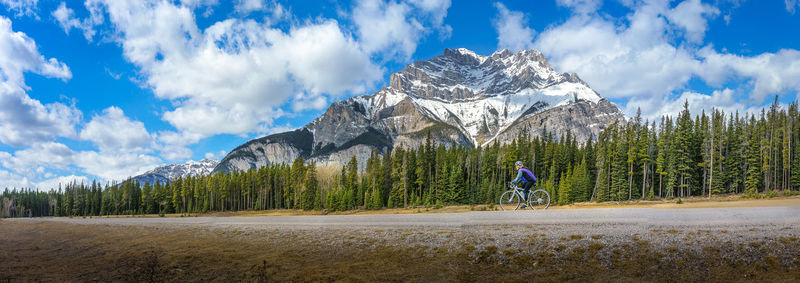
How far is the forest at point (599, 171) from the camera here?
59.5 meters

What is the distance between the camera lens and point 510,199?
18.2 meters

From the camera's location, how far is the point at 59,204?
134m

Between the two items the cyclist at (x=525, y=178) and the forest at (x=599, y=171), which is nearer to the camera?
the cyclist at (x=525, y=178)

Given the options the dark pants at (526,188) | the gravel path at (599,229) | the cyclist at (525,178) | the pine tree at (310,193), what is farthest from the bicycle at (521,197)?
the pine tree at (310,193)

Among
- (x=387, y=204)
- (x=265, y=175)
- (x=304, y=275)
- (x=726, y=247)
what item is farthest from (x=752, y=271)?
(x=265, y=175)

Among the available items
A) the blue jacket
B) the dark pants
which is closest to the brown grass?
the blue jacket

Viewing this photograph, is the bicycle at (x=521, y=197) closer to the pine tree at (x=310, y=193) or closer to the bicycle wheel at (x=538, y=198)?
the bicycle wheel at (x=538, y=198)

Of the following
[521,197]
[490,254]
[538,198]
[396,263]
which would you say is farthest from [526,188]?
[396,263]

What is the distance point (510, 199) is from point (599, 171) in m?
51.2

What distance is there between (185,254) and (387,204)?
60.5 metres

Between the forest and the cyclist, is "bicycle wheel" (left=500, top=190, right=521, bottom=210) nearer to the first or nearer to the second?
the cyclist

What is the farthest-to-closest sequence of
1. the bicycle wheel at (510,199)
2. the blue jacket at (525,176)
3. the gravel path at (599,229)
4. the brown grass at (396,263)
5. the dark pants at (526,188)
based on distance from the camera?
1. the bicycle wheel at (510,199)
2. the dark pants at (526,188)
3. the blue jacket at (525,176)
4. the gravel path at (599,229)
5. the brown grass at (396,263)

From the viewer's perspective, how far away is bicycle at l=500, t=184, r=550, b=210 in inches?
707

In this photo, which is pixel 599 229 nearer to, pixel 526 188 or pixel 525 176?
pixel 525 176
